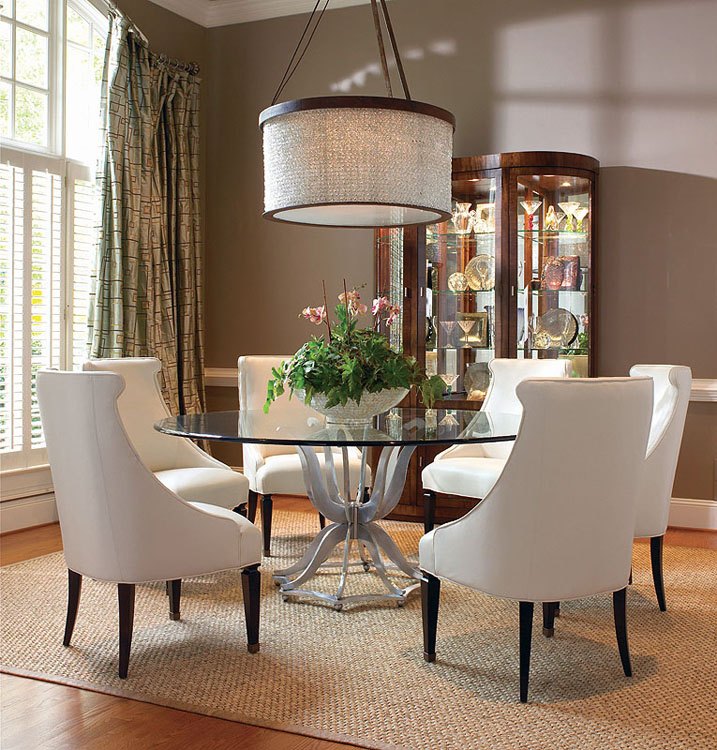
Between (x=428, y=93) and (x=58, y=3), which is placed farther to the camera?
(x=428, y=93)

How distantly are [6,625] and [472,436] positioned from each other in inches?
68.6

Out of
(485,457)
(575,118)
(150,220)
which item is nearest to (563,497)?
(485,457)

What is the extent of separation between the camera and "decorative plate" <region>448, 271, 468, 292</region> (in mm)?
5090

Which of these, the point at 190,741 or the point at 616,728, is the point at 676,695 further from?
the point at 190,741

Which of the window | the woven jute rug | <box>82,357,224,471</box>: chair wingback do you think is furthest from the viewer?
the window

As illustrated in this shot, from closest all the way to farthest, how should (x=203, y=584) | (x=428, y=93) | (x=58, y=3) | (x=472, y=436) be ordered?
(x=472, y=436)
(x=203, y=584)
(x=58, y=3)
(x=428, y=93)

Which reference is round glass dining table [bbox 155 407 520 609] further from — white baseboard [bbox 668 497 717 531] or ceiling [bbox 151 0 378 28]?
ceiling [bbox 151 0 378 28]

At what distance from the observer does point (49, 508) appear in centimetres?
498

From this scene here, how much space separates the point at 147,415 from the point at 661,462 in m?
2.05

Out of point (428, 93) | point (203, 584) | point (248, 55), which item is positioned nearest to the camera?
point (203, 584)

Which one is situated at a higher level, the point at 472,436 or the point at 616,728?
the point at 472,436

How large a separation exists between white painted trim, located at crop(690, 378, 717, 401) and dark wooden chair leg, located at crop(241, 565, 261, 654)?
2.92m

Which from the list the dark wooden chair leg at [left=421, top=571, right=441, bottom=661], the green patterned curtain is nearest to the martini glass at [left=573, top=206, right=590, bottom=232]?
Answer: the green patterned curtain

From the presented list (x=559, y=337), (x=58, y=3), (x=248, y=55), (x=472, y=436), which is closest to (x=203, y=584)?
(x=472, y=436)
